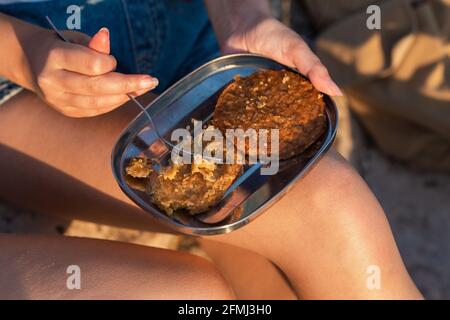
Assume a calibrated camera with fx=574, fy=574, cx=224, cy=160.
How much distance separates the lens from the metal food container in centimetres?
80

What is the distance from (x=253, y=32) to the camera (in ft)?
3.34

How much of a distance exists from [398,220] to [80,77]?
2.80ft

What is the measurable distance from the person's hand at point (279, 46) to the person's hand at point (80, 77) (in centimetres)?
26

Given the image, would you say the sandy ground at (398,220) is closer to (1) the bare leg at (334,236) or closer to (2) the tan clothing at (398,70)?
(2) the tan clothing at (398,70)

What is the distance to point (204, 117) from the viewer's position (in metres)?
0.92

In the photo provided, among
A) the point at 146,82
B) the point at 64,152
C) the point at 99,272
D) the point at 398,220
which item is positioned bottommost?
the point at 398,220

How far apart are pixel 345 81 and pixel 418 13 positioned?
0.23m

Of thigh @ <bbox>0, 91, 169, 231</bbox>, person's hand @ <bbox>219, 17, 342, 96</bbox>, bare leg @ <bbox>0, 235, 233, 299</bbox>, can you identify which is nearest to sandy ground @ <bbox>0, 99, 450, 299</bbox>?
thigh @ <bbox>0, 91, 169, 231</bbox>

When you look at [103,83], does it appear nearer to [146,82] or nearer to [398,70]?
[146,82]

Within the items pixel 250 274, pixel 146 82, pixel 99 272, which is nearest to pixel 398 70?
pixel 250 274

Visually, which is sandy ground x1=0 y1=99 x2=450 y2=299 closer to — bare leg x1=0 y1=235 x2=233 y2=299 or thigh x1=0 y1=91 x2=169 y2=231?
thigh x1=0 y1=91 x2=169 y2=231

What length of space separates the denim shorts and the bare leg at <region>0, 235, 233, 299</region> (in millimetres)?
291

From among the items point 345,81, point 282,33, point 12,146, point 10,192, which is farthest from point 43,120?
point 345,81
